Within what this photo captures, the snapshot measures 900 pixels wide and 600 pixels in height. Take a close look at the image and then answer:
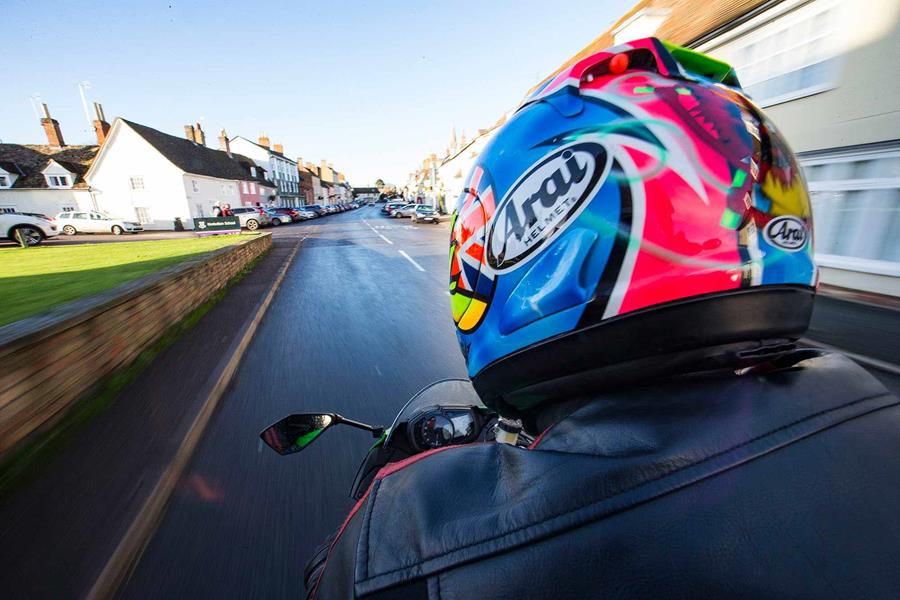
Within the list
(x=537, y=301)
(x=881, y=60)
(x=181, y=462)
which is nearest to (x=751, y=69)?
(x=881, y=60)

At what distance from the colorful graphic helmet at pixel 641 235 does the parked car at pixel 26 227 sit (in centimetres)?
2320

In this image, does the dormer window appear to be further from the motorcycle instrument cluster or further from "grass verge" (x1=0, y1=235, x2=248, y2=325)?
the motorcycle instrument cluster

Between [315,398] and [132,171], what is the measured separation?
37.6 metres

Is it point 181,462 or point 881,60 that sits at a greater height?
point 881,60

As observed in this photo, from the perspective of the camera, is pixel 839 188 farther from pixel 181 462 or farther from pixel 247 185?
pixel 247 185

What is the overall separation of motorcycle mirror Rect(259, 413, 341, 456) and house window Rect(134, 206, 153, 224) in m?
37.6

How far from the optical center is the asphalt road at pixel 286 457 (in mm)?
1747

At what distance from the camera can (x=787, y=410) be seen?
58cm

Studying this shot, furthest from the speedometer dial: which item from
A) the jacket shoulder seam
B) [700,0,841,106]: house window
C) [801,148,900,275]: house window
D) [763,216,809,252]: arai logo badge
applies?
[700,0,841,106]: house window

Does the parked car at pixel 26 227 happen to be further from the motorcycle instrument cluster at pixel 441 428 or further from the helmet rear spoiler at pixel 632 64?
the helmet rear spoiler at pixel 632 64

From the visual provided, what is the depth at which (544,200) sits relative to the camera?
928 mm

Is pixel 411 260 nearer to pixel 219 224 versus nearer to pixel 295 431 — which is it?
pixel 295 431

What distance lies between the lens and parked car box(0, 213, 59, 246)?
15.1 m

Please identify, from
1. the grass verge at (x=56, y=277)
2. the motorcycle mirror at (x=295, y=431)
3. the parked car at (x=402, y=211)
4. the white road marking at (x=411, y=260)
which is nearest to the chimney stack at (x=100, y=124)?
the parked car at (x=402, y=211)
